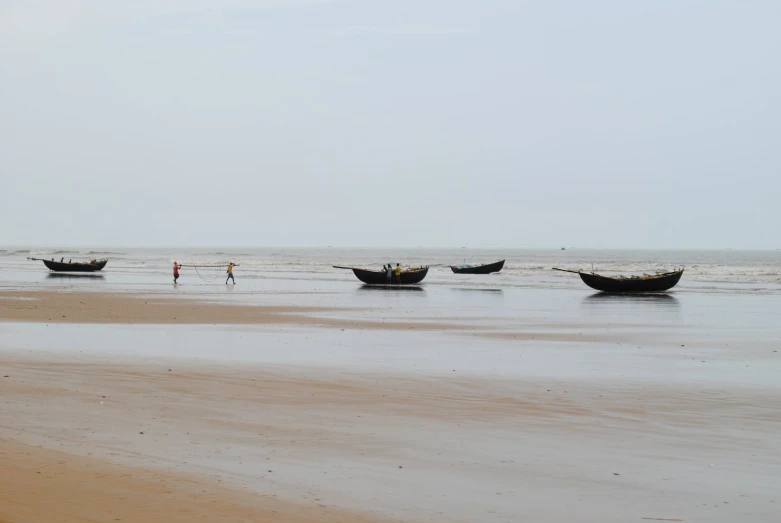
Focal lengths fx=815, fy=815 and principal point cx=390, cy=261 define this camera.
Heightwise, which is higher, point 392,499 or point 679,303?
point 679,303

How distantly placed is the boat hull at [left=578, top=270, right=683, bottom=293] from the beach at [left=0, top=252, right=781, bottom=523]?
83.3 feet

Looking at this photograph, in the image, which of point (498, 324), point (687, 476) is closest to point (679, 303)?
point (498, 324)

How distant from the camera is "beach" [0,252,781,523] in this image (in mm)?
6438

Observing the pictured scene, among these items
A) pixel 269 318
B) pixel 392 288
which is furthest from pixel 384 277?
pixel 269 318

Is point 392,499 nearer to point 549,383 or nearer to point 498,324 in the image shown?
point 549,383

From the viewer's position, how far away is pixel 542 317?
27719 millimetres

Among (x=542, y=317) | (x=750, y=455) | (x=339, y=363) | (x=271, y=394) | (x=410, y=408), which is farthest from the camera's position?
(x=542, y=317)

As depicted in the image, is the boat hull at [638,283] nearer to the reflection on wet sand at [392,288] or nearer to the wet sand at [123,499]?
the reflection on wet sand at [392,288]

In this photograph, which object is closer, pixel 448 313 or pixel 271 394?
pixel 271 394

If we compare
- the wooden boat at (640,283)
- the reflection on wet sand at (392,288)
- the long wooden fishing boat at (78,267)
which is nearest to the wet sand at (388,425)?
the wooden boat at (640,283)

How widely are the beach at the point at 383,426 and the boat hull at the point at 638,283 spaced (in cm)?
2540

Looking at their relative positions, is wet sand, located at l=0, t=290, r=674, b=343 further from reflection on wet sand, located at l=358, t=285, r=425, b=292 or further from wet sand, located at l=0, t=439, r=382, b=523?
reflection on wet sand, located at l=358, t=285, r=425, b=292

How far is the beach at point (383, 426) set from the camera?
644cm

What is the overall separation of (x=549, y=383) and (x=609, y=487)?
18.5ft
